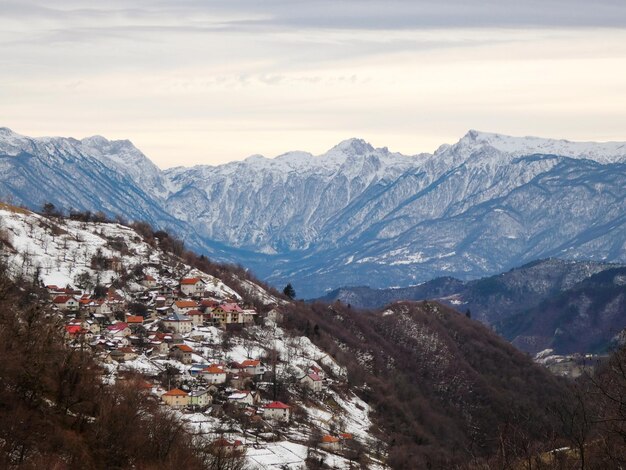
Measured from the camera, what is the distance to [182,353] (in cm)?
15288

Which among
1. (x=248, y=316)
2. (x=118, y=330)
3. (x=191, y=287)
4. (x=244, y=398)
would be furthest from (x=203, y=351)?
Answer: (x=191, y=287)

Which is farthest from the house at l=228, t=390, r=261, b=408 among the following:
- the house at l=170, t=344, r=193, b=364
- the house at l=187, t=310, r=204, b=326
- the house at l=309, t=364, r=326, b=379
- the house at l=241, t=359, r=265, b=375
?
the house at l=187, t=310, r=204, b=326

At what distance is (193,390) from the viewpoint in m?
136

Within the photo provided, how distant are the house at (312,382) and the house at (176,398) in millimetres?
29034

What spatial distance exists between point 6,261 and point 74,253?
830 inches

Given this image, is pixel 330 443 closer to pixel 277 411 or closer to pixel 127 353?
pixel 277 411

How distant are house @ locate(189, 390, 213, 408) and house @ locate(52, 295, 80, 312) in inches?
1460

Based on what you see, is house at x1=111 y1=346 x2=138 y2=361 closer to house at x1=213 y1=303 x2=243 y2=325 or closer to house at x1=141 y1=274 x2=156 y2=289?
house at x1=213 y1=303 x2=243 y2=325

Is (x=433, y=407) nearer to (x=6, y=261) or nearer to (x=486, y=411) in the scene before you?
(x=486, y=411)

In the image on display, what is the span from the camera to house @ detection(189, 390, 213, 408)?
434ft

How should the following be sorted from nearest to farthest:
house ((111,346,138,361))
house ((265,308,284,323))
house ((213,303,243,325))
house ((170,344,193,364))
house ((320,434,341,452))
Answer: house ((320,434,341,452)) → house ((111,346,138,361)) → house ((170,344,193,364)) → house ((213,303,243,325)) → house ((265,308,284,323))

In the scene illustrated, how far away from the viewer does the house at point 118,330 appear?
155 m

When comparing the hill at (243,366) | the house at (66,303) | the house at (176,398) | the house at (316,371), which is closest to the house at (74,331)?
the hill at (243,366)

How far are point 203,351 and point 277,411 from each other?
26.0 m
